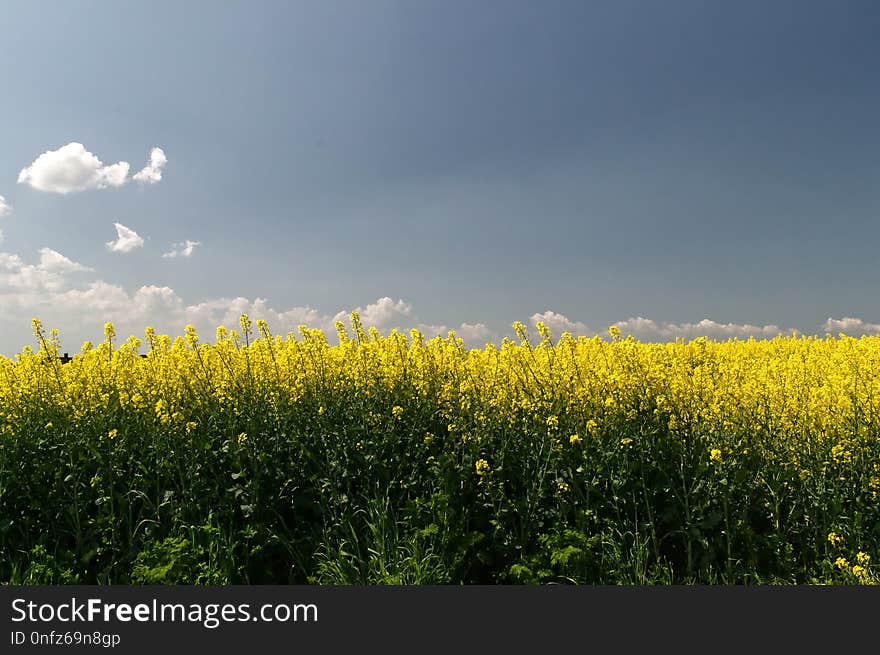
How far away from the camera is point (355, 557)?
188 inches

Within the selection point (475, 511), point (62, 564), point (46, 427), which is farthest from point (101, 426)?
point (475, 511)

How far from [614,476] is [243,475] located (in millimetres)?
3178

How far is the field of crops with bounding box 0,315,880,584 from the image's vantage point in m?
4.77

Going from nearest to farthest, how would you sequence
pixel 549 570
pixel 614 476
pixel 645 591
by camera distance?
1. pixel 645 591
2. pixel 549 570
3. pixel 614 476

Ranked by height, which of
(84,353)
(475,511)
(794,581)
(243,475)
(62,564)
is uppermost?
(84,353)

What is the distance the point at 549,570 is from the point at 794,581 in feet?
7.15

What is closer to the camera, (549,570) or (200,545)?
(549,570)

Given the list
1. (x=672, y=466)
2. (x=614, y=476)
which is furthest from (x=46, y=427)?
(x=672, y=466)

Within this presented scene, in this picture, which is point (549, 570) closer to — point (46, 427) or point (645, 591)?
point (645, 591)

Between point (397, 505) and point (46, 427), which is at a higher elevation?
point (46, 427)

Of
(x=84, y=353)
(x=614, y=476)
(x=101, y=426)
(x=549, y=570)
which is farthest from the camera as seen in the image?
(x=84, y=353)

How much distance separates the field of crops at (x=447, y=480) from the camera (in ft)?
15.6

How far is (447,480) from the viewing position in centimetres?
501

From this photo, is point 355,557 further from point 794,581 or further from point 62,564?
point 794,581
